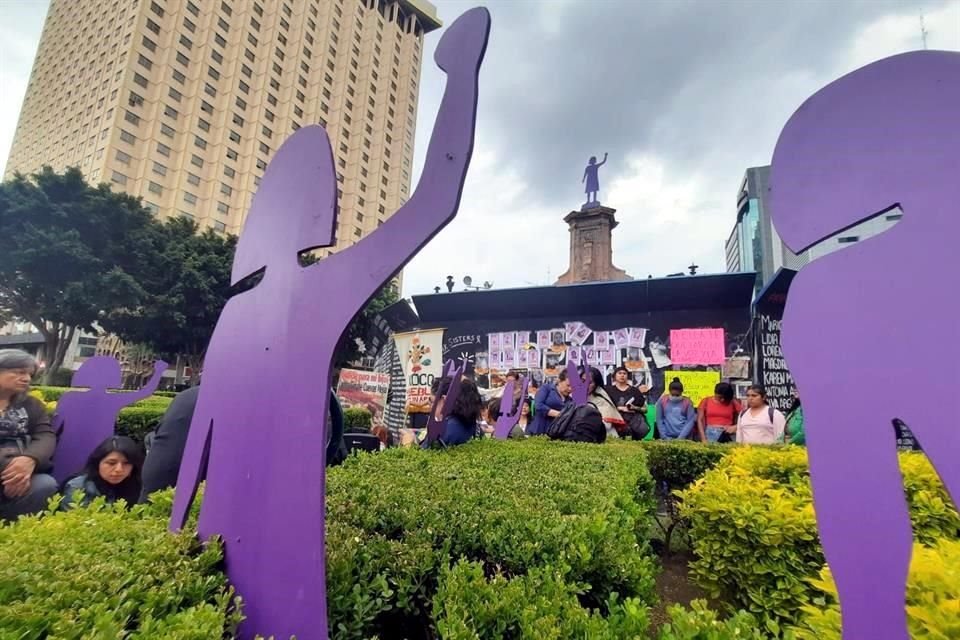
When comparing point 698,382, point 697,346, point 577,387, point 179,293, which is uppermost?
point 179,293

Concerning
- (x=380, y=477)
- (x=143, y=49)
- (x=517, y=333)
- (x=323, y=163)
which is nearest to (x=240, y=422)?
(x=323, y=163)

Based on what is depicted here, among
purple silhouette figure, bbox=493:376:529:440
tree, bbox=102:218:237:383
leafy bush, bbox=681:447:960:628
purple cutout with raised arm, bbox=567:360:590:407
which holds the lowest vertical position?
leafy bush, bbox=681:447:960:628

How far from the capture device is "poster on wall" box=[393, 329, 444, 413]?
43.6 feet

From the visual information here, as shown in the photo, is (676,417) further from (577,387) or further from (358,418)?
(358,418)

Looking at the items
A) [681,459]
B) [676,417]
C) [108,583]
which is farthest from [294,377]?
[676,417]

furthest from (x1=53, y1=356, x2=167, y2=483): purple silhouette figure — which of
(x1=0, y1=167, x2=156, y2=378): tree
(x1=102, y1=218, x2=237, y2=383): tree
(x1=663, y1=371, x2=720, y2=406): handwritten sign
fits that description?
(x1=102, y1=218, x2=237, y2=383): tree

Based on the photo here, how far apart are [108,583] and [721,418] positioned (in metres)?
6.41

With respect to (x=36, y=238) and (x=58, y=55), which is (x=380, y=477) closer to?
(x=36, y=238)

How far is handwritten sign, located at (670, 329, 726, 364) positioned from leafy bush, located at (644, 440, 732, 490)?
21.2 ft

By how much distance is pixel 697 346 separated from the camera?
11523 millimetres

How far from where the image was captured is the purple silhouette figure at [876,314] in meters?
1.17

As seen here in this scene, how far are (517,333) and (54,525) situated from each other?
39.6ft

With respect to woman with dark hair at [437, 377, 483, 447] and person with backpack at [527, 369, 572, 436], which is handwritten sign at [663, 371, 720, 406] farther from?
woman with dark hair at [437, 377, 483, 447]

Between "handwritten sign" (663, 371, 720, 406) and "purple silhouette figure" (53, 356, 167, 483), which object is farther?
"handwritten sign" (663, 371, 720, 406)
